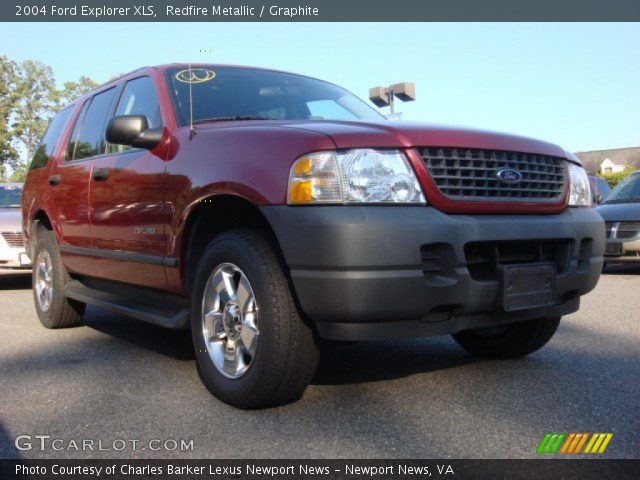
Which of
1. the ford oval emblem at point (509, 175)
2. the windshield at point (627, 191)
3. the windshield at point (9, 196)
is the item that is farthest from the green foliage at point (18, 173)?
the ford oval emblem at point (509, 175)

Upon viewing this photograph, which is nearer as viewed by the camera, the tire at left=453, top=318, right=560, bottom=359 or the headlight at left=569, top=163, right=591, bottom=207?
the headlight at left=569, top=163, right=591, bottom=207

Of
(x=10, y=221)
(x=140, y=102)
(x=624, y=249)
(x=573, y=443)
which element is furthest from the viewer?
(x=624, y=249)

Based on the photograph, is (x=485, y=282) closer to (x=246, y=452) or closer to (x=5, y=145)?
(x=246, y=452)

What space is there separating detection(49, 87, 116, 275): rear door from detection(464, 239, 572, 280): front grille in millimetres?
2774

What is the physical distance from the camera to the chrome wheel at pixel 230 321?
3.01 metres

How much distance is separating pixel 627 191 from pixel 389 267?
8.53 metres

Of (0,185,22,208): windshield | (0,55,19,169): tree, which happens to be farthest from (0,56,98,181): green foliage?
(0,185,22,208): windshield

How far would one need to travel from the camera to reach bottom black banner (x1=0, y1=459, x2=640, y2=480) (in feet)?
7.43

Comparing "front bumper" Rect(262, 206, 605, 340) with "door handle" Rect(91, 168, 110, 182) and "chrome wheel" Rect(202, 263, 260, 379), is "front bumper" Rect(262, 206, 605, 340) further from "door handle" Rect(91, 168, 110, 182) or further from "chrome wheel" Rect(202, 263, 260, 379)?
"door handle" Rect(91, 168, 110, 182)

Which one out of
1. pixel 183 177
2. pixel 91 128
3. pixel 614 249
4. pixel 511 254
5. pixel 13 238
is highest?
pixel 91 128

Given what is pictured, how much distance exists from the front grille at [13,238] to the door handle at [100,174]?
452 cm

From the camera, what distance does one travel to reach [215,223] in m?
3.41

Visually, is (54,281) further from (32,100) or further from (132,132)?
(32,100)

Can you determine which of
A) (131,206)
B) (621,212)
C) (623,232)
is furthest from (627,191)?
(131,206)
